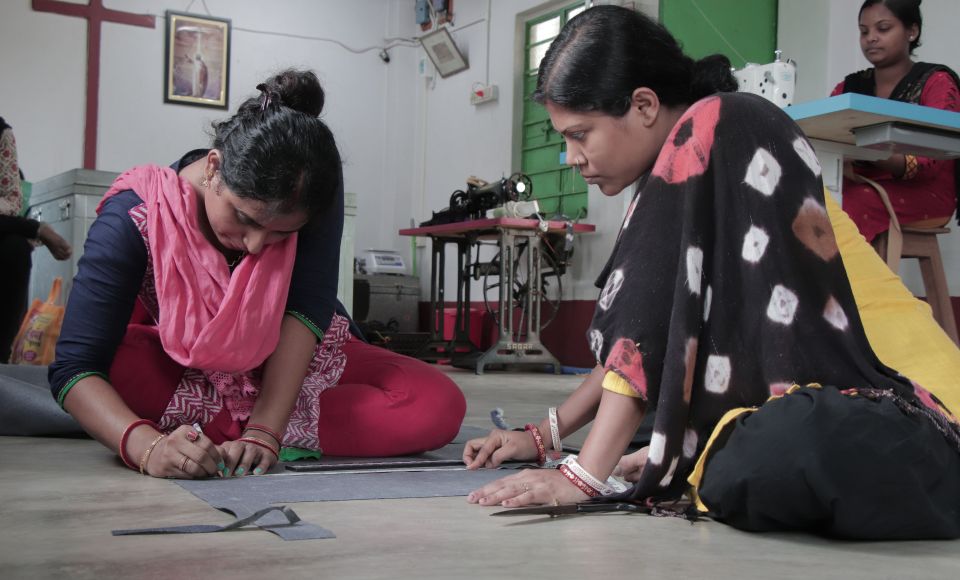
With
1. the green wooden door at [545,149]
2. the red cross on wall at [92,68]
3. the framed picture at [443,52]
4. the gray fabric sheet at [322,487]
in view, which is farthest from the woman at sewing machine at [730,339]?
the red cross on wall at [92,68]

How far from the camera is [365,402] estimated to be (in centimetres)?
224

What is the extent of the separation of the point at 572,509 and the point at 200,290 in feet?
2.99

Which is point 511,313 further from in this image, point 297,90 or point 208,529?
point 208,529

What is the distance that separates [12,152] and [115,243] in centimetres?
256

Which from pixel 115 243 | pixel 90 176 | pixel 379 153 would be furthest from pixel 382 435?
pixel 379 153

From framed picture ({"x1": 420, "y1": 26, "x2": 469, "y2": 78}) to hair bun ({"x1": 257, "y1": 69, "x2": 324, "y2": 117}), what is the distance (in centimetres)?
676

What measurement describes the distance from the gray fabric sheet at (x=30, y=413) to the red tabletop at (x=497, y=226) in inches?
154

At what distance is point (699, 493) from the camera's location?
1.39m

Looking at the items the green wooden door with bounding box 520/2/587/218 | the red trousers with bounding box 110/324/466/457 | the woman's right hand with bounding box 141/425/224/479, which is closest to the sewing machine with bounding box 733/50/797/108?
the red trousers with bounding box 110/324/466/457

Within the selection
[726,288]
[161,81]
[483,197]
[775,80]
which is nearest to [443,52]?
[161,81]

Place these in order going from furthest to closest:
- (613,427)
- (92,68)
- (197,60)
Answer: (197,60) < (92,68) < (613,427)

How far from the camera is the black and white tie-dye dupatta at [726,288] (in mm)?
1379

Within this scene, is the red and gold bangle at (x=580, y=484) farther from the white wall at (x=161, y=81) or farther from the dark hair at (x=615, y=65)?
the white wall at (x=161, y=81)

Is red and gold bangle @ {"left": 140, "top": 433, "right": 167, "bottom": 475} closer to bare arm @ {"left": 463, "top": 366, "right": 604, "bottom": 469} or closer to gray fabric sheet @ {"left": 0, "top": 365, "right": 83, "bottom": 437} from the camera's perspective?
bare arm @ {"left": 463, "top": 366, "right": 604, "bottom": 469}
